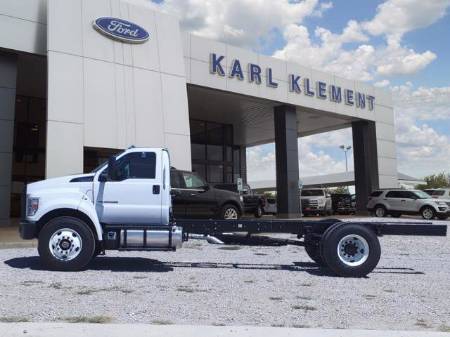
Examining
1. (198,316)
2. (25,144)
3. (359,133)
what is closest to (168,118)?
(25,144)

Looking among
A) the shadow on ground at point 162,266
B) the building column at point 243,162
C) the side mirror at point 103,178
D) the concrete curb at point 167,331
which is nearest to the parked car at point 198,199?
the shadow on ground at point 162,266

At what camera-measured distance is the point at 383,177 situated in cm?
3334

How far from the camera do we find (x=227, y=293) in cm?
760

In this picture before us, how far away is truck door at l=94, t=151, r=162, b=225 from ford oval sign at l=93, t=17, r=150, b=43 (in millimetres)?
10691

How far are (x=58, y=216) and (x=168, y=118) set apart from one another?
11097mm

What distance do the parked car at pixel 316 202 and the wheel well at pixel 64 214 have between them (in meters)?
25.8

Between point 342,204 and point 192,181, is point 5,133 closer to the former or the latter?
point 192,181

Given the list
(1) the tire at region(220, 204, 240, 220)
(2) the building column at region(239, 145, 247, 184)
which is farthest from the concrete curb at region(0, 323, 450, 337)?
(2) the building column at region(239, 145, 247, 184)

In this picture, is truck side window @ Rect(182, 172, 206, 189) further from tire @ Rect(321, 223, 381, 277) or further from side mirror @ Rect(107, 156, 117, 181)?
tire @ Rect(321, 223, 381, 277)

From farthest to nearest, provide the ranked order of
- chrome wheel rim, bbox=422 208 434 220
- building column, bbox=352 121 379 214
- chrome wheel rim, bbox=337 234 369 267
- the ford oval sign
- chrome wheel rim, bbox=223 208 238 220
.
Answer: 1. building column, bbox=352 121 379 214
2. chrome wheel rim, bbox=422 208 434 220
3. the ford oval sign
4. chrome wheel rim, bbox=223 208 238 220
5. chrome wheel rim, bbox=337 234 369 267

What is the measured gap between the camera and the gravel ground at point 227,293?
615 cm

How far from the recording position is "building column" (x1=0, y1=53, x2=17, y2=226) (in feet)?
59.5

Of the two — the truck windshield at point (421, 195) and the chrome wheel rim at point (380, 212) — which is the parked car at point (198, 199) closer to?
the chrome wheel rim at point (380, 212)

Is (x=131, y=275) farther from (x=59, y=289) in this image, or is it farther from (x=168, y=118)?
(x=168, y=118)
